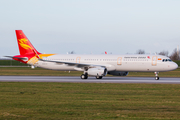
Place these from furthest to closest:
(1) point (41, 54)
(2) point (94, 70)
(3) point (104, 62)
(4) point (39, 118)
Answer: (1) point (41, 54) → (3) point (104, 62) → (2) point (94, 70) → (4) point (39, 118)

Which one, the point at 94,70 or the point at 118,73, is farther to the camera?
the point at 118,73

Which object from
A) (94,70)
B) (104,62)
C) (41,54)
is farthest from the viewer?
(41,54)

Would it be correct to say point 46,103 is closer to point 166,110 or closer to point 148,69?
point 166,110

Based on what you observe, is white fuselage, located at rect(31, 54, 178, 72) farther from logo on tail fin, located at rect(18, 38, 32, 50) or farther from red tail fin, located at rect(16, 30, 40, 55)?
logo on tail fin, located at rect(18, 38, 32, 50)

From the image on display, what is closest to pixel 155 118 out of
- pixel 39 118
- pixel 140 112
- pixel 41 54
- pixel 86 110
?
pixel 140 112

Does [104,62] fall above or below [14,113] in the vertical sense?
above

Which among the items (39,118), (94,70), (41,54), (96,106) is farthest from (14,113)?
(41,54)

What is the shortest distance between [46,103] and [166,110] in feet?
22.4

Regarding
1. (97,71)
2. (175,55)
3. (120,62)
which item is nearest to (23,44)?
(97,71)

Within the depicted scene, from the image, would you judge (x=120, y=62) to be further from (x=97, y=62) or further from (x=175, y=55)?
(x=175, y=55)

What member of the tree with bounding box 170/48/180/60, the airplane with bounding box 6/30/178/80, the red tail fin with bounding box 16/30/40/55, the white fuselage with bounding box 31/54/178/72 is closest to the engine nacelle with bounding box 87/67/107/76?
the airplane with bounding box 6/30/178/80

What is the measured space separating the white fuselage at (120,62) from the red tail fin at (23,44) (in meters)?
3.06

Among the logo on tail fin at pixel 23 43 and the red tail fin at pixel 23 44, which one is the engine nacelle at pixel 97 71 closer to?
the red tail fin at pixel 23 44

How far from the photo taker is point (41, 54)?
47.5 metres
